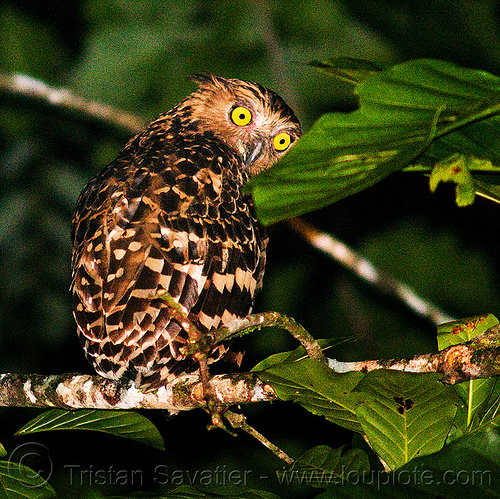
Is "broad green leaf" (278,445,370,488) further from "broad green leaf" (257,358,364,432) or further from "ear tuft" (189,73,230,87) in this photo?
"ear tuft" (189,73,230,87)

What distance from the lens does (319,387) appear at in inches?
67.7

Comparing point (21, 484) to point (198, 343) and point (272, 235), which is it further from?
point (272, 235)

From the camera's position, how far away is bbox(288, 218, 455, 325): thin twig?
13.5 ft

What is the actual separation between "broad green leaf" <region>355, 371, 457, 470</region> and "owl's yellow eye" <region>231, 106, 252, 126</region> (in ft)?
8.35

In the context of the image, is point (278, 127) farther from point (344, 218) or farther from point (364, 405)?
point (364, 405)

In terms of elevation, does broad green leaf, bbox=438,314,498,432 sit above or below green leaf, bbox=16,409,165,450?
above

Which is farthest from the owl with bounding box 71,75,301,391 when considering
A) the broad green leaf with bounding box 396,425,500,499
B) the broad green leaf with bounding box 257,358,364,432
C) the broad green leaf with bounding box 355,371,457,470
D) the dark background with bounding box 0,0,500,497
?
the dark background with bounding box 0,0,500,497

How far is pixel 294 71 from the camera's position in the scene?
203 inches

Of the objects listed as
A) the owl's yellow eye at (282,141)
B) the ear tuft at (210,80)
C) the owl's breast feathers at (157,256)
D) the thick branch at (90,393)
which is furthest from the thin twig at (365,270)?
the thick branch at (90,393)

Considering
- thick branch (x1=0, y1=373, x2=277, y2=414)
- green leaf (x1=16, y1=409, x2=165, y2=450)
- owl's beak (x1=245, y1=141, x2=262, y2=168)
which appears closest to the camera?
green leaf (x1=16, y1=409, x2=165, y2=450)

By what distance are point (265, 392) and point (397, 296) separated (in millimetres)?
2257

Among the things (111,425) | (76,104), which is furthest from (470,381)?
(76,104)

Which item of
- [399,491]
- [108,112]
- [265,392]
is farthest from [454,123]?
[108,112]

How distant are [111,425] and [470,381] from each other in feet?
3.73
